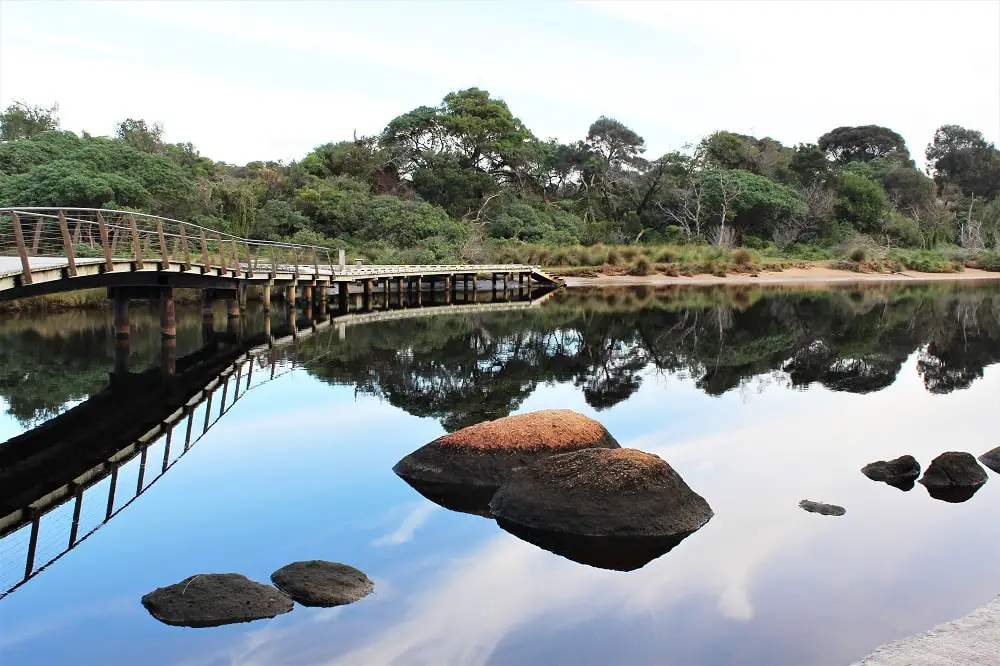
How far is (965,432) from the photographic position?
13.3m

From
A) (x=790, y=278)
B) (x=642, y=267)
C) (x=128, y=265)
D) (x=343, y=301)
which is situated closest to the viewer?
(x=128, y=265)

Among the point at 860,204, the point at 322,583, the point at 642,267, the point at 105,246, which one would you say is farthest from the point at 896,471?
the point at 860,204

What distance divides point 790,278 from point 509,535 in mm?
43841

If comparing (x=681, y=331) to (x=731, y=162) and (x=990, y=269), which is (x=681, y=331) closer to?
(x=990, y=269)

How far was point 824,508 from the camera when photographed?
9.49 m

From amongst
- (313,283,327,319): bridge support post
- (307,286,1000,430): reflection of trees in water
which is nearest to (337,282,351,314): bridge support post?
(313,283,327,319): bridge support post

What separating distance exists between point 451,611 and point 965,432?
31.4 ft

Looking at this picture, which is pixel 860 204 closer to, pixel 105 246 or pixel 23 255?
pixel 105 246

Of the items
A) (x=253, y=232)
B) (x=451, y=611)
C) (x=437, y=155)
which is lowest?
(x=451, y=611)

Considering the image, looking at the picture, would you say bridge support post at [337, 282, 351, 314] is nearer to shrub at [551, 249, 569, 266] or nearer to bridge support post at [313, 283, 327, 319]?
bridge support post at [313, 283, 327, 319]

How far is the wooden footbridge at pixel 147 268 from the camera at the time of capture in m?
14.2

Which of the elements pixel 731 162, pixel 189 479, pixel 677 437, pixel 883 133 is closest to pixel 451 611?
pixel 189 479

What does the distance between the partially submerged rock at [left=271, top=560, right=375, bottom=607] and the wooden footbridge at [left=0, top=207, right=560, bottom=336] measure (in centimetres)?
774

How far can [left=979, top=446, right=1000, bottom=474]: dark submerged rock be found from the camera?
11.1m
